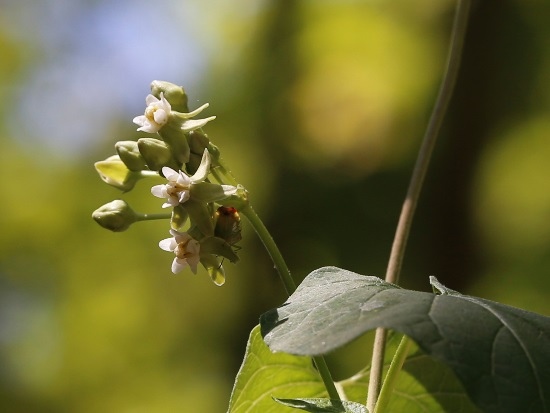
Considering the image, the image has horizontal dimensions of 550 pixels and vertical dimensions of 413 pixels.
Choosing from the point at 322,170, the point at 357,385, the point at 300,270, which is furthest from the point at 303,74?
the point at 357,385

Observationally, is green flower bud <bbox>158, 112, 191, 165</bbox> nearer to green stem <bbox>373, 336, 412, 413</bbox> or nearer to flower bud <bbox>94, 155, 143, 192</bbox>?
flower bud <bbox>94, 155, 143, 192</bbox>

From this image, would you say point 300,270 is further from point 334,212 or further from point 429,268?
point 429,268

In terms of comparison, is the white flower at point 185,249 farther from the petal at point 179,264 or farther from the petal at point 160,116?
the petal at point 160,116

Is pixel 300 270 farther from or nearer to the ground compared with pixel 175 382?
farther from the ground

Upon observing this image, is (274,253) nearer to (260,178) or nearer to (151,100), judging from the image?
(151,100)

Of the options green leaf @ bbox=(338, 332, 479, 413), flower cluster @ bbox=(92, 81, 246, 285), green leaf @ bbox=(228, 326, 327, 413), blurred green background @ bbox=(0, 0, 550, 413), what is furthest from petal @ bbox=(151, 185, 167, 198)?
blurred green background @ bbox=(0, 0, 550, 413)

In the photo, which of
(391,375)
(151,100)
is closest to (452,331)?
(391,375)
